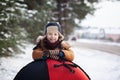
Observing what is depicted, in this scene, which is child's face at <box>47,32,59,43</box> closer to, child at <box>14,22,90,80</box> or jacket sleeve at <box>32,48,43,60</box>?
child at <box>14,22,90,80</box>

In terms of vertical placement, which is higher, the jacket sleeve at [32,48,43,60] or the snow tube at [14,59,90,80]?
the jacket sleeve at [32,48,43,60]

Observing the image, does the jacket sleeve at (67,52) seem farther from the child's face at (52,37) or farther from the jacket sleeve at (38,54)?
the jacket sleeve at (38,54)

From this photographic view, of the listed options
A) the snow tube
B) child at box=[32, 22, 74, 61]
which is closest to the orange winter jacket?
child at box=[32, 22, 74, 61]

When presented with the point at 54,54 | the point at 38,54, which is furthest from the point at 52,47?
the point at 38,54

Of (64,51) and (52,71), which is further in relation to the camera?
(64,51)

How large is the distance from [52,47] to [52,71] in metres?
0.43

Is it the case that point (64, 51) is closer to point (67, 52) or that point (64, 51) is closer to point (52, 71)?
point (67, 52)

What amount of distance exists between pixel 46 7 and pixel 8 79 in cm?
1065

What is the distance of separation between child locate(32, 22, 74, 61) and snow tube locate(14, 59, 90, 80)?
0.10 meters

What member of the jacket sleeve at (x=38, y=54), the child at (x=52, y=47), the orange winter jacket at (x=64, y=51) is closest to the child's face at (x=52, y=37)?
the child at (x=52, y=47)

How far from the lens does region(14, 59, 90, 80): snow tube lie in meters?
5.66

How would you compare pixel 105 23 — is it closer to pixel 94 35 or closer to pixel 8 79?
pixel 94 35

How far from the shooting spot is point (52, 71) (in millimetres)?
5691

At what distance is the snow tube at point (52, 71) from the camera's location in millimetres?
5660
